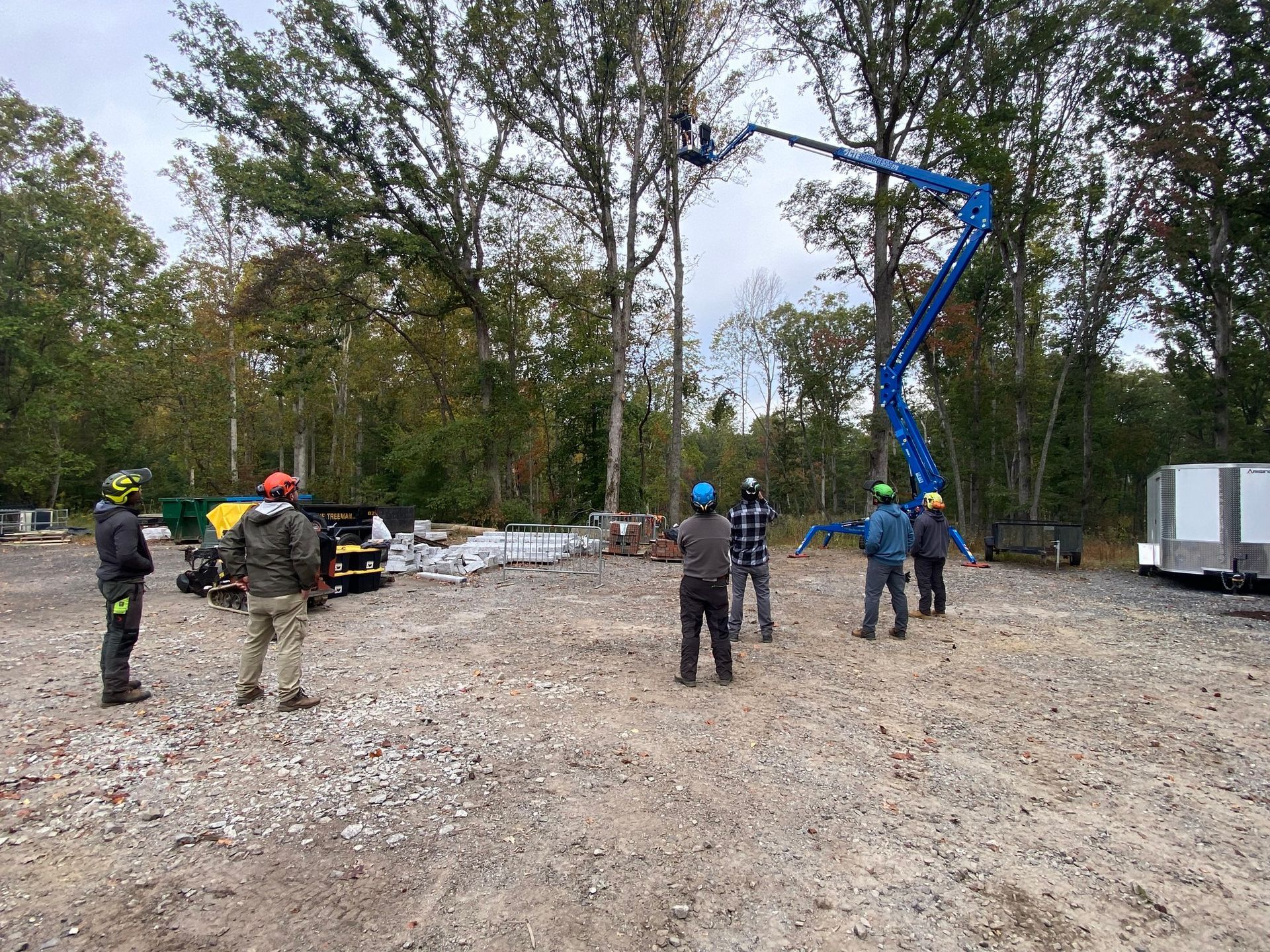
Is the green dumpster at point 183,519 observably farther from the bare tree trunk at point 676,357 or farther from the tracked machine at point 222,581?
the bare tree trunk at point 676,357

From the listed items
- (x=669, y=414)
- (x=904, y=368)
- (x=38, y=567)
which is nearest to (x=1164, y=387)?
(x=669, y=414)

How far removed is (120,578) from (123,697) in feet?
3.44

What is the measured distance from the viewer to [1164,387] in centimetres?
3894

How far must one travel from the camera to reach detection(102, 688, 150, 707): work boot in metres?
5.05

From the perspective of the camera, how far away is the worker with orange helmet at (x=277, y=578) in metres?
4.85

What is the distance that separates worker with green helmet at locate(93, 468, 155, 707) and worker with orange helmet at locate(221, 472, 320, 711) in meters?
0.69

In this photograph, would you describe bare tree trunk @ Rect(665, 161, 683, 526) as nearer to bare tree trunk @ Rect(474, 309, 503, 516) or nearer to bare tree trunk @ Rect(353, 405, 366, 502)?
bare tree trunk @ Rect(474, 309, 503, 516)

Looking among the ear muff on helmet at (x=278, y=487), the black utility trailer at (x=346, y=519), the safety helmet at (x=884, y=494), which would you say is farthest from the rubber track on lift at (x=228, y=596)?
the safety helmet at (x=884, y=494)

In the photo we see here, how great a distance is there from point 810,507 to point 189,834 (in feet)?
134

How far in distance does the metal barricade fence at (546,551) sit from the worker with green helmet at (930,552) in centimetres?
615

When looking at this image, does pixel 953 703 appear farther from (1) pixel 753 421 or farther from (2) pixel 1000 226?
(1) pixel 753 421

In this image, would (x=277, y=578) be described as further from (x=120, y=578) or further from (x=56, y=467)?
(x=56, y=467)

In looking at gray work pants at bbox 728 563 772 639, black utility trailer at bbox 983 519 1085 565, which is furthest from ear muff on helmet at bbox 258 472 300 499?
black utility trailer at bbox 983 519 1085 565

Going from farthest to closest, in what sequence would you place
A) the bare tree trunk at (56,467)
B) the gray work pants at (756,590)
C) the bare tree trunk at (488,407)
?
the bare tree trunk at (56,467) < the bare tree trunk at (488,407) < the gray work pants at (756,590)
